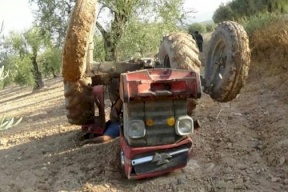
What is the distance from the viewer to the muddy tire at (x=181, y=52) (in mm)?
5137

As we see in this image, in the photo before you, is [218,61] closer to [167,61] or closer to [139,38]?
[167,61]

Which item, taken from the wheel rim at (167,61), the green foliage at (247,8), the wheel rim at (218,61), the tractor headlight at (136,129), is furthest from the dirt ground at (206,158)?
the green foliage at (247,8)

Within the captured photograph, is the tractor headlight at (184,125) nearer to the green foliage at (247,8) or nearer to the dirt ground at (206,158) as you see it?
the dirt ground at (206,158)

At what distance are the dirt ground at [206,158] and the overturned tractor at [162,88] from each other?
25cm

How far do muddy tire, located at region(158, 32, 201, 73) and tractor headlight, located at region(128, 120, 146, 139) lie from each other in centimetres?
95

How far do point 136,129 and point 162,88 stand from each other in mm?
514

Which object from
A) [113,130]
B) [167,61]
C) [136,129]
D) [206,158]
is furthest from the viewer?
[113,130]

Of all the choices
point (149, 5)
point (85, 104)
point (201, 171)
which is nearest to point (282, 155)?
point (201, 171)

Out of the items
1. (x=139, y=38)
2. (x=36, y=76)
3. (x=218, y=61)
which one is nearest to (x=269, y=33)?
(x=218, y=61)

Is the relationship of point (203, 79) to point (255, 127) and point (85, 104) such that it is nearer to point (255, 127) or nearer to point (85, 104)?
point (255, 127)

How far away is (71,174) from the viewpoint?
5270 mm

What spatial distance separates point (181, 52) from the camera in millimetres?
5219

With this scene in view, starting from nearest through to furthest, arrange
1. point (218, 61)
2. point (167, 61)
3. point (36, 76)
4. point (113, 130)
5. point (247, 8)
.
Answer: point (218, 61) < point (167, 61) < point (113, 130) < point (247, 8) < point (36, 76)

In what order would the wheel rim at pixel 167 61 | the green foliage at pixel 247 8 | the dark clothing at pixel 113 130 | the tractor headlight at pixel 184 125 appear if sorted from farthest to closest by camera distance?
the green foliage at pixel 247 8
the dark clothing at pixel 113 130
the wheel rim at pixel 167 61
the tractor headlight at pixel 184 125
